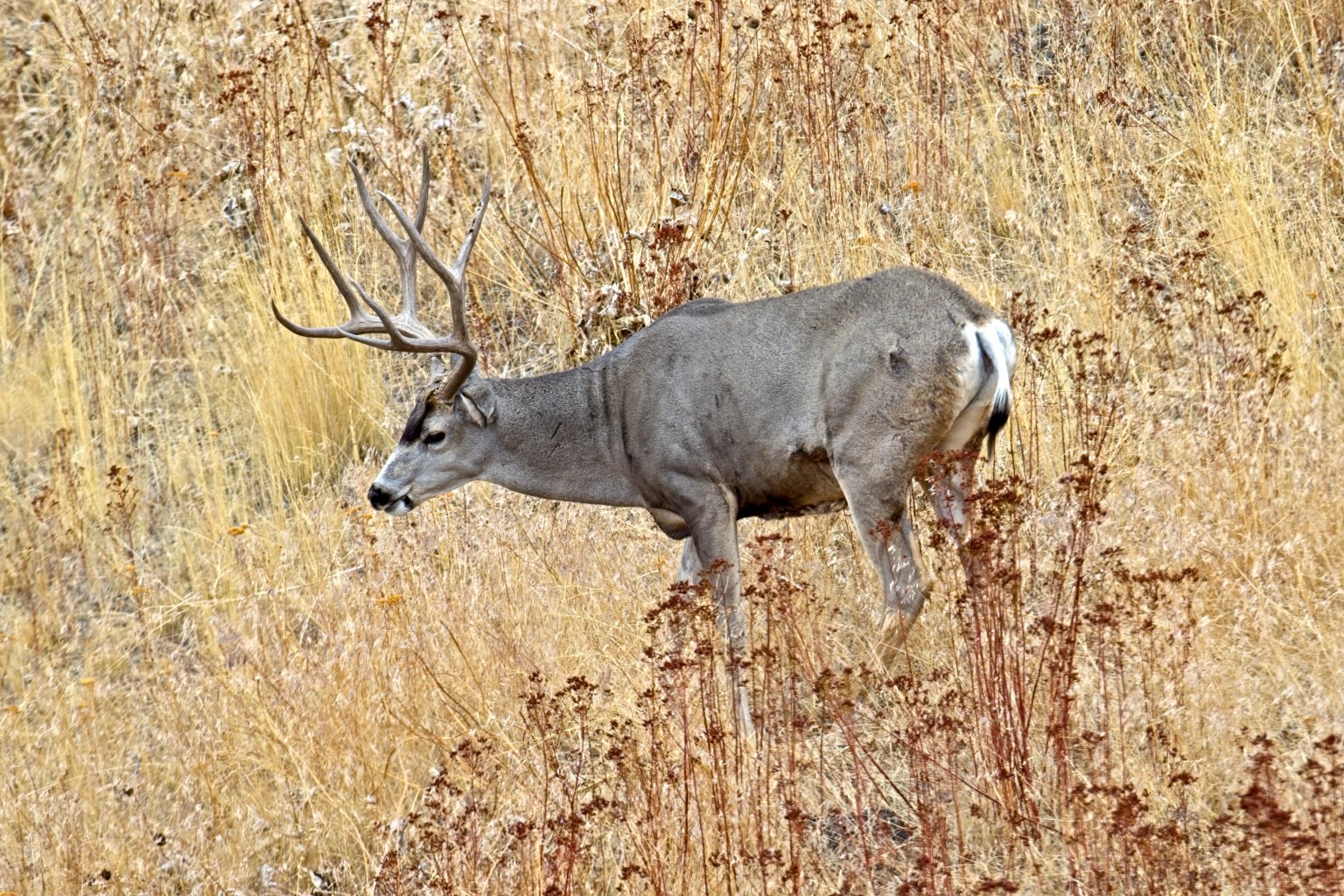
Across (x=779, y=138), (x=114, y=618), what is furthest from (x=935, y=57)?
(x=114, y=618)

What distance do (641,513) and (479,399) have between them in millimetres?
1281

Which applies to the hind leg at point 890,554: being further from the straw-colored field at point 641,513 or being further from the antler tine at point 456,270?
the antler tine at point 456,270

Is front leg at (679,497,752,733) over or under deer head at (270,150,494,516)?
under

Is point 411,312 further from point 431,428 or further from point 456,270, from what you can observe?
point 431,428

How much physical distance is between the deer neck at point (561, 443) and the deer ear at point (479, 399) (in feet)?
0.15

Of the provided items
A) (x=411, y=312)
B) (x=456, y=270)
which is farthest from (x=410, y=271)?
(x=456, y=270)

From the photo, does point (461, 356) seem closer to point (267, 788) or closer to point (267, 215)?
point (267, 788)

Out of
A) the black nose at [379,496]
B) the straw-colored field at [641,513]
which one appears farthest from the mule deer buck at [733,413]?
the straw-colored field at [641,513]

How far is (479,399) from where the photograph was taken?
742 centimetres

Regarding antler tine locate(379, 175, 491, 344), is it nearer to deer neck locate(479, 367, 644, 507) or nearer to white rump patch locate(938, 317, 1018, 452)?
deer neck locate(479, 367, 644, 507)

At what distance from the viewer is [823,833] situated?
5.45 meters

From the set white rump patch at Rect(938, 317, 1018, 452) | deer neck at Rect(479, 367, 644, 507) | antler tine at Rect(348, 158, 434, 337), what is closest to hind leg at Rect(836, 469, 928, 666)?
white rump patch at Rect(938, 317, 1018, 452)

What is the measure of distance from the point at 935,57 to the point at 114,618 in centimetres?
506

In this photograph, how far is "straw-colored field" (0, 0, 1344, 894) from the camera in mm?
5055
